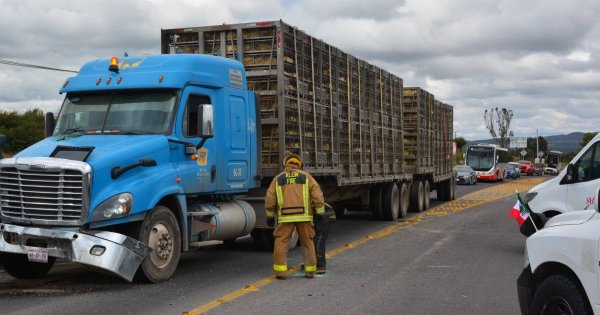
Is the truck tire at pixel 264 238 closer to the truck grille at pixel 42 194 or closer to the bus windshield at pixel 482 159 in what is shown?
the truck grille at pixel 42 194

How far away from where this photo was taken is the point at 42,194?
25.4 feet

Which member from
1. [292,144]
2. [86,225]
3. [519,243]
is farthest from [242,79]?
[519,243]

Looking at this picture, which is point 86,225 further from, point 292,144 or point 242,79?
point 292,144

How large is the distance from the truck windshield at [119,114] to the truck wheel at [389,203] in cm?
983

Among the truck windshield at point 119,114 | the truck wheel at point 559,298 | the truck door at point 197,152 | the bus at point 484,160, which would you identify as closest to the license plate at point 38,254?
the truck windshield at point 119,114

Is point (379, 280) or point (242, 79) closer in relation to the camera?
point (379, 280)

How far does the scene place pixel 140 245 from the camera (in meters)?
7.91

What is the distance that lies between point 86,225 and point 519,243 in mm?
8806

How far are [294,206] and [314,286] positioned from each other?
1229 millimetres

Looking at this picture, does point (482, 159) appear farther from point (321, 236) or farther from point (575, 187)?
point (321, 236)

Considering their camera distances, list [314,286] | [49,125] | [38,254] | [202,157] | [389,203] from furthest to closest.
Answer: [389,203], [49,125], [202,157], [314,286], [38,254]

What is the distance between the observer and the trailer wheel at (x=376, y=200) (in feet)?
58.0

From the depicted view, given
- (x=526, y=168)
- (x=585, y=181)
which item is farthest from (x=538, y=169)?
(x=585, y=181)

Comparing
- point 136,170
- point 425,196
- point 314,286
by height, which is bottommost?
point 314,286
